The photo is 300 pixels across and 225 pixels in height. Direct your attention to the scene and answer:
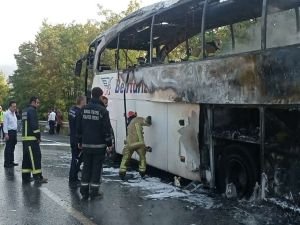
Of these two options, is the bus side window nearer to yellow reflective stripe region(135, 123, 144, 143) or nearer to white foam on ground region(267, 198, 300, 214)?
white foam on ground region(267, 198, 300, 214)

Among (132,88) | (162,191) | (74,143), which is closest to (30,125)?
(74,143)

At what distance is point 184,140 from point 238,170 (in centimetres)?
139

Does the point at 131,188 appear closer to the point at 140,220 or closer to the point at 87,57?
the point at 140,220

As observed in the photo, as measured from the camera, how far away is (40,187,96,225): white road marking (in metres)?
6.32

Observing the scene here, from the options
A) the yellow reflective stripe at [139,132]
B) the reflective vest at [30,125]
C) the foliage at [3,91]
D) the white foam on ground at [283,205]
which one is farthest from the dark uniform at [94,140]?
the foliage at [3,91]

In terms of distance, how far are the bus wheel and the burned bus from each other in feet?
0.05

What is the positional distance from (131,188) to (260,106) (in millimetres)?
3188

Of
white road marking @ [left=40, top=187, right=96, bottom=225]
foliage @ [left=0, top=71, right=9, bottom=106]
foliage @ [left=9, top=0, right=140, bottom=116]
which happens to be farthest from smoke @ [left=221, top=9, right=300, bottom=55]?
foliage @ [left=0, top=71, right=9, bottom=106]

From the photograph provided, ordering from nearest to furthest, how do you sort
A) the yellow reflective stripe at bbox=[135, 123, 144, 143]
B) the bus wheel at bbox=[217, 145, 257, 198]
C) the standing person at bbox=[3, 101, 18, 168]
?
1. the bus wheel at bbox=[217, 145, 257, 198]
2. the yellow reflective stripe at bbox=[135, 123, 144, 143]
3. the standing person at bbox=[3, 101, 18, 168]

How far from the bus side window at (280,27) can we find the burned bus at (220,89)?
14mm

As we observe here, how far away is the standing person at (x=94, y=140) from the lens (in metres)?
7.75

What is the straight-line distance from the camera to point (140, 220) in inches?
249

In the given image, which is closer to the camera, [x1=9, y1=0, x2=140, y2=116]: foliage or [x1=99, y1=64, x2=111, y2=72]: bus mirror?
[x1=99, y1=64, x2=111, y2=72]: bus mirror

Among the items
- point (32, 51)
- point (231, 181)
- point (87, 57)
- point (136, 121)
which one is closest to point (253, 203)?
point (231, 181)
